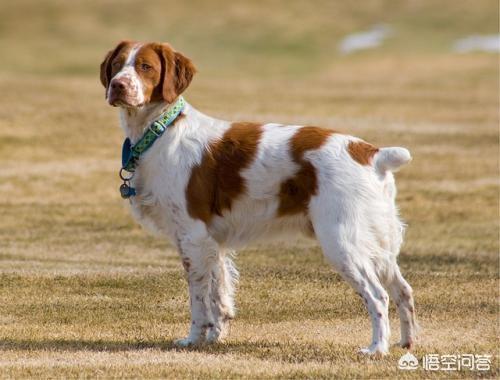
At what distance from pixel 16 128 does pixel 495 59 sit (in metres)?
30.5

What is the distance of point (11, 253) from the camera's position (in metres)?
14.8

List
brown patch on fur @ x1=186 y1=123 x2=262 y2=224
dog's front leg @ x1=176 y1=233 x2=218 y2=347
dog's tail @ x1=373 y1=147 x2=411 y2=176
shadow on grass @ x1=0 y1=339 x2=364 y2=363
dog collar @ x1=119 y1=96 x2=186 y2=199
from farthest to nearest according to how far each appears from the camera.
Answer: dog collar @ x1=119 y1=96 x2=186 y2=199 < dog's front leg @ x1=176 y1=233 x2=218 y2=347 < brown patch on fur @ x1=186 y1=123 x2=262 y2=224 < shadow on grass @ x1=0 y1=339 x2=364 y2=363 < dog's tail @ x1=373 y1=147 x2=411 y2=176

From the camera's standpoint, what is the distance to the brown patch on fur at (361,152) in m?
8.29

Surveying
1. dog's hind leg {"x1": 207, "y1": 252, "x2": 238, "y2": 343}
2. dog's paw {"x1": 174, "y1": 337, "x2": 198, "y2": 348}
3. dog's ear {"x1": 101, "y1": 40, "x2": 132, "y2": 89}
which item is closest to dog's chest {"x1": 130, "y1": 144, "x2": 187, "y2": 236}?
dog's hind leg {"x1": 207, "y1": 252, "x2": 238, "y2": 343}

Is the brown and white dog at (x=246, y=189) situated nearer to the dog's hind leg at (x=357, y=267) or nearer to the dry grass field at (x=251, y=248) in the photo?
the dog's hind leg at (x=357, y=267)

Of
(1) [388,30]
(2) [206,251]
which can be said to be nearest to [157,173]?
(2) [206,251]

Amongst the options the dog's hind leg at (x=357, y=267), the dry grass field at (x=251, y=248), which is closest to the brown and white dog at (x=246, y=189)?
the dog's hind leg at (x=357, y=267)

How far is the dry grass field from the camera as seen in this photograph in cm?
852

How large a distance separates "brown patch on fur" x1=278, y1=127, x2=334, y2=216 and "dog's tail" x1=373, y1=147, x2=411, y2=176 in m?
0.42

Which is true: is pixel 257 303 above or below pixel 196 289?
below

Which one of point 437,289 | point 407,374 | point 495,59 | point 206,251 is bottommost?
point 495,59

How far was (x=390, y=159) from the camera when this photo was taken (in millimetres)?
8250

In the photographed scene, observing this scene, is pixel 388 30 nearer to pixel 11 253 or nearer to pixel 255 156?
pixel 11 253

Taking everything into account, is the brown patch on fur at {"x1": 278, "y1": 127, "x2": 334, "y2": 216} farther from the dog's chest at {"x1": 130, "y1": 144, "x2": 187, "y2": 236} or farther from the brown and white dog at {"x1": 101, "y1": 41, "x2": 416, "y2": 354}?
the dog's chest at {"x1": 130, "y1": 144, "x2": 187, "y2": 236}
